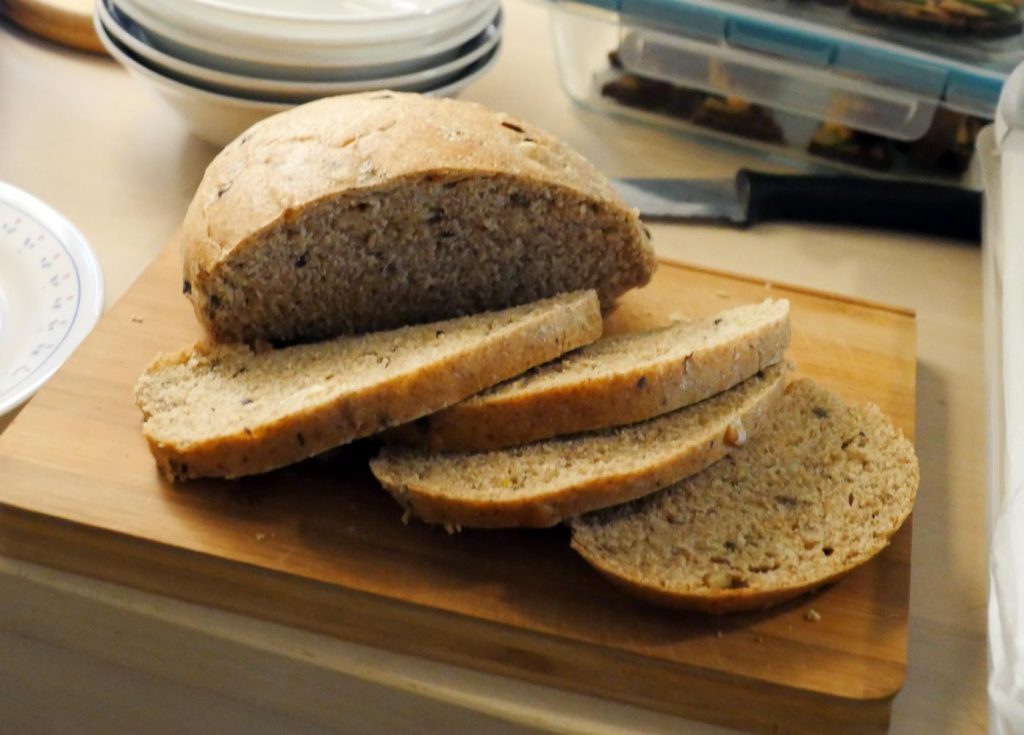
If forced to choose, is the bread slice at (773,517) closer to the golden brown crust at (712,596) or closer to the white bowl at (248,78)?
the golden brown crust at (712,596)

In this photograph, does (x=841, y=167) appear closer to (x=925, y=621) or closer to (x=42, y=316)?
(x=925, y=621)

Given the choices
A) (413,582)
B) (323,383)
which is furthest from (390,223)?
(413,582)

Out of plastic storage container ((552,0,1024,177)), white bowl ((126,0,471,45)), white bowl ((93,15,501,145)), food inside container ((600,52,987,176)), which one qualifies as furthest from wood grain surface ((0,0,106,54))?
food inside container ((600,52,987,176))

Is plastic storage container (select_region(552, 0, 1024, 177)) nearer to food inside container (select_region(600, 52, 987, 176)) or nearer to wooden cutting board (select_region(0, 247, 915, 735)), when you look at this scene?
food inside container (select_region(600, 52, 987, 176))

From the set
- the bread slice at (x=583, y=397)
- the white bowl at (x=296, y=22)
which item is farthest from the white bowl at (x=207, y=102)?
the bread slice at (x=583, y=397)

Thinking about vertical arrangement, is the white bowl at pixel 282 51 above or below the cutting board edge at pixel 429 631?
above

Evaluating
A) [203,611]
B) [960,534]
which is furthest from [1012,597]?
[203,611]
